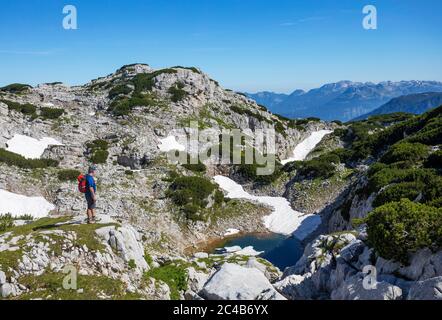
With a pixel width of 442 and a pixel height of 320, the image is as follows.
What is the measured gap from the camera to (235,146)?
223 ft

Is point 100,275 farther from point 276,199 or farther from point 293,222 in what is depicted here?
point 276,199

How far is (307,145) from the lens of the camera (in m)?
87.7

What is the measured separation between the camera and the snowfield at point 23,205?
37562 mm

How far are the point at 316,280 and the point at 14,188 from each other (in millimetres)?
36566

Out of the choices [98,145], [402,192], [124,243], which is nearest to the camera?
[124,243]

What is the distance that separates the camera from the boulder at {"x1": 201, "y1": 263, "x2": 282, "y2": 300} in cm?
1672

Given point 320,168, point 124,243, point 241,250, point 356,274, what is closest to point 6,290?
point 124,243

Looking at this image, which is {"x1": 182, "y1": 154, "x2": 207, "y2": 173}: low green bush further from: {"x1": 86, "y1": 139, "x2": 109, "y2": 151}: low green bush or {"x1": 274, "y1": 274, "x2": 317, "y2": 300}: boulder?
{"x1": 274, "y1": 274, "x2": 317, "y2": 300}: boulder

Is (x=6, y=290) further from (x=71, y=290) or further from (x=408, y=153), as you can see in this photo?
(x=408, y=153)

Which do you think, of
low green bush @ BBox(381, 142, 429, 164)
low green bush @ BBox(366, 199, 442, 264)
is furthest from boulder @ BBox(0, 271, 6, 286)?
low green bush @ BBox(381, 142, 429, 164)

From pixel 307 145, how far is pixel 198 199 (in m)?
47.9

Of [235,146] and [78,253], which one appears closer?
[78,253]

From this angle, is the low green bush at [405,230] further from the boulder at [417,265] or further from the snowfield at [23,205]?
the snowfield at [23,205]
